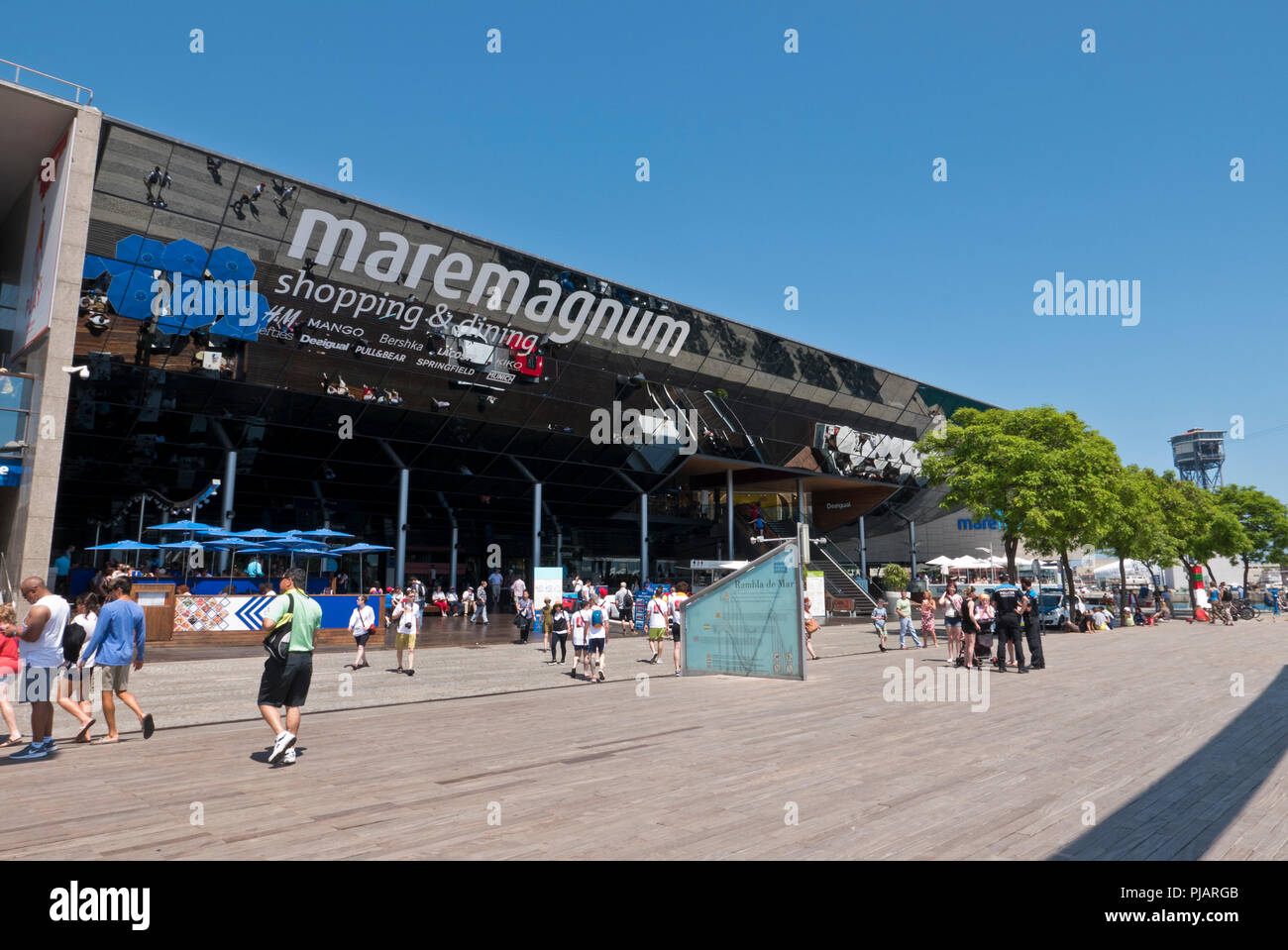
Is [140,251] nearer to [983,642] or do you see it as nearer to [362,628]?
[362,628]

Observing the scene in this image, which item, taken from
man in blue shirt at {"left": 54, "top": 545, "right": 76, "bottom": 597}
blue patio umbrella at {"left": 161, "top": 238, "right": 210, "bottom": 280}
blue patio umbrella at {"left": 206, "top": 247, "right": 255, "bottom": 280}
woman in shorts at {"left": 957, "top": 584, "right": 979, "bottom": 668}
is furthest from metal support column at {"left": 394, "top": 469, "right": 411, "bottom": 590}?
woman in shorts at {"left": 957, "top": 584, "right": 979, "bottom": 668}

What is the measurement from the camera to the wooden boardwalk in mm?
4902

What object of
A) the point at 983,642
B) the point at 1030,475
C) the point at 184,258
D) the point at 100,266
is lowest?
the point at 983,642

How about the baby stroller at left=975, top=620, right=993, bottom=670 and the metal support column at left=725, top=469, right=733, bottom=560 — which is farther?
the metal support column at left=725, top=469, right=733, bottom=560

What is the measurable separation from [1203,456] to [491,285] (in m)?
179

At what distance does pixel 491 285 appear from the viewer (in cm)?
2831

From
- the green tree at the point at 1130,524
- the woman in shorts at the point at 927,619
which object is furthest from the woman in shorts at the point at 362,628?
the green tree at the point at 1130,524

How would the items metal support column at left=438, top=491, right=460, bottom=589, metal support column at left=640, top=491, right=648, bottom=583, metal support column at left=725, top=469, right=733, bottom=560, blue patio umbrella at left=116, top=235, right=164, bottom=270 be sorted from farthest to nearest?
metal support column at left=725, top=469, right=733, bottom=560 < metal support column at left=640, top=491, right=648, bottom=583 < metal support column at left=438, top=491, right=460, bottom=589 < blue patio umbrella at left=116, top=235, right=164, bottom=270

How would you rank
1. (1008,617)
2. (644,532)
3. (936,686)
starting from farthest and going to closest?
(644,532)
(1008,617)
(936,686)

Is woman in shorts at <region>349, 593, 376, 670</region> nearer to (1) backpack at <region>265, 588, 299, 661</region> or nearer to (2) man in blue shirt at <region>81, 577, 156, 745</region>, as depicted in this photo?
(2) man in blue shirt at <region>81, 577, 156, 745</region>
